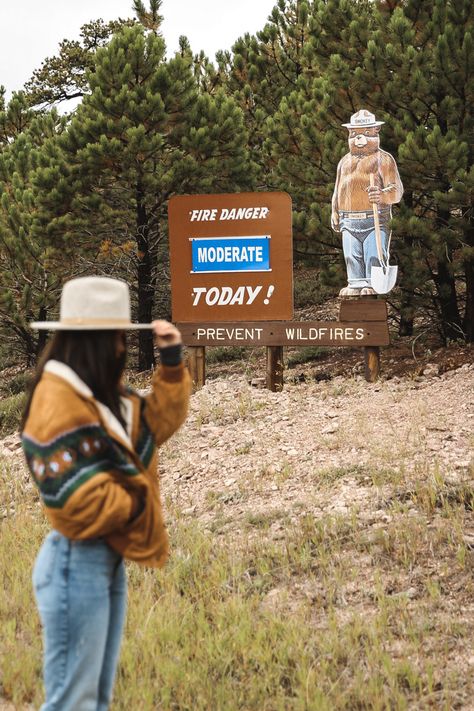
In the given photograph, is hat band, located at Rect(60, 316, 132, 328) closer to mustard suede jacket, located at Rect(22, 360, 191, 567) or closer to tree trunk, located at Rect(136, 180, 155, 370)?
mustard suede jacket, located at Rect(22, 360, 191, 567)

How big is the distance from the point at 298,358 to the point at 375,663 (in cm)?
804

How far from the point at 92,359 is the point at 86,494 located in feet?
1.41

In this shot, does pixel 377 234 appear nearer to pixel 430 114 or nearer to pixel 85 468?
pixel 430 114

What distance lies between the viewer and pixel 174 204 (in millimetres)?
10172

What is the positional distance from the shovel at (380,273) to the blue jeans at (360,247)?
4 centimetres

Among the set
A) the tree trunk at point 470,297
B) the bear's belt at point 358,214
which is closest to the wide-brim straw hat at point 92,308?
the bear's belt at point 358,214

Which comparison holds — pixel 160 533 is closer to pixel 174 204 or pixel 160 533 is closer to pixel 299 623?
pixel 299 623

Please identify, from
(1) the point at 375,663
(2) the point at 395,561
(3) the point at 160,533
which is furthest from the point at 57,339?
(2) the point at 395,561

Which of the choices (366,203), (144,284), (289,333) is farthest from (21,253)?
(366,203)

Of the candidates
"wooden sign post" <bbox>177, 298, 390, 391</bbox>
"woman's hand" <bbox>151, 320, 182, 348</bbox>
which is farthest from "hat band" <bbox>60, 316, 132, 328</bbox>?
"wooden sign post" <bbox>177, 298, 390, 391</bbox>

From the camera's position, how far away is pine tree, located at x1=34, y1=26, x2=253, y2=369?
11000mm

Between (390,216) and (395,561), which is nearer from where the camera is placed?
(395,561)

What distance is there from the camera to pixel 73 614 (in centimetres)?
246

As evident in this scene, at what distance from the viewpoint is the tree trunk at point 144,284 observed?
12281 mm
